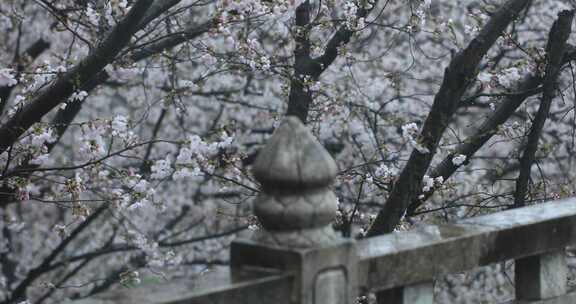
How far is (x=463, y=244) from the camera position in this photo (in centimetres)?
383

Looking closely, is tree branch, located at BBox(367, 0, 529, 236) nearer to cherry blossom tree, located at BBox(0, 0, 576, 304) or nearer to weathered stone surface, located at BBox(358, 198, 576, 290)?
cherry blossom tree, located at BBox(0, 0, 576, 304)

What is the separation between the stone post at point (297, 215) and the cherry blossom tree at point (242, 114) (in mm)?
2159

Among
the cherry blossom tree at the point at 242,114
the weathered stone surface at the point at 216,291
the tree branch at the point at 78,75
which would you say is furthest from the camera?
the cherry blossom tree at the point at 242,114

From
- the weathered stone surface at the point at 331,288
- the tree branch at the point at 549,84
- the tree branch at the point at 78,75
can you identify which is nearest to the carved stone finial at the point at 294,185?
the weathered stone surface at the point at 331,288

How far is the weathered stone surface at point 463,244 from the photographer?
3533 millimetres

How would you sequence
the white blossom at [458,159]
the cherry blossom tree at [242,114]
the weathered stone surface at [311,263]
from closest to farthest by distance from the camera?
the weathered stone surface at [311,263]
the cherry blossom tree at [242,114]
the white blossom at [458,159]

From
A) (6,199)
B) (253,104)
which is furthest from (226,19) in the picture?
(253,104)

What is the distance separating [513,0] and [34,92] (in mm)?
3470

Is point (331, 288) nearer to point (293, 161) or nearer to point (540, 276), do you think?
point (293, 161)

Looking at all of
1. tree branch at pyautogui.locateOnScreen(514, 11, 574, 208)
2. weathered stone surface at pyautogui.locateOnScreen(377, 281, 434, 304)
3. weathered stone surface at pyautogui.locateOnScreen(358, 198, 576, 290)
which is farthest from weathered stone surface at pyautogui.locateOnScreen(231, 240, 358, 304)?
tree branch at pyautogui.locateOnScreen(514, 11, 574, 208)

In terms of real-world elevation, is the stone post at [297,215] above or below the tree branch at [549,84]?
below

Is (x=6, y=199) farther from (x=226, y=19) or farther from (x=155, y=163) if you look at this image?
(x=226, y=19)

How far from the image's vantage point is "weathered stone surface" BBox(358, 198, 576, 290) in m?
3.53

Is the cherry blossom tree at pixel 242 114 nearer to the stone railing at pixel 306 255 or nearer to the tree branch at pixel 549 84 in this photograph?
the tree branch at pixel 549 84
